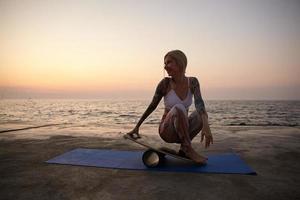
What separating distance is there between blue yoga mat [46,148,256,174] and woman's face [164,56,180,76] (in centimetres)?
140

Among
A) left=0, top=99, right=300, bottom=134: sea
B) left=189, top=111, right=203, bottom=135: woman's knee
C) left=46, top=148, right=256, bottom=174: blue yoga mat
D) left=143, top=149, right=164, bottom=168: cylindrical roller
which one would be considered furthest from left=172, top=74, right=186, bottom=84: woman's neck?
left=0, top=99, right=300, bottom=134: sea

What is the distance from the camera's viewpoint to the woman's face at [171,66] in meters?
3.50

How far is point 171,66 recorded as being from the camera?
350 centimetres

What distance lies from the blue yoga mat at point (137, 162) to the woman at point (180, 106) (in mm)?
204

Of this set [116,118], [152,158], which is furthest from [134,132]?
[116,118]

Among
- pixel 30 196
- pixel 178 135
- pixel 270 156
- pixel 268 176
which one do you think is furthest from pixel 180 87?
pixel 30 196

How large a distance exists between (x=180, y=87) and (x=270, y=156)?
80.4 inches

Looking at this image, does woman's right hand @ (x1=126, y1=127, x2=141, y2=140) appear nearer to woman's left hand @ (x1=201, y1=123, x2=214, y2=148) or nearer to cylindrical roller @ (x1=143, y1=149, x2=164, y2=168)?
cylindrical roller @ (x1=143, y1=149, x2=164, y2=168)

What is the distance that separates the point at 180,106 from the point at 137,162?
45.3 inches

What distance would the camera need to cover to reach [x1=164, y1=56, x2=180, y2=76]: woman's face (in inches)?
138

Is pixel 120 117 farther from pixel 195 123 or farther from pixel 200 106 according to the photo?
pixel 200 106

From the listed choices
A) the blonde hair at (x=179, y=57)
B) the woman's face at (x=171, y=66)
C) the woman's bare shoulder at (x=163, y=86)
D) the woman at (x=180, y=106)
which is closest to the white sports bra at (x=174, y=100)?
the woman at (x=180, y=106)

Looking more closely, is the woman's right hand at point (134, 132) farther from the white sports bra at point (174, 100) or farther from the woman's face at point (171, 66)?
the woman's face at point (171, 66)

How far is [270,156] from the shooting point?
4.07m
